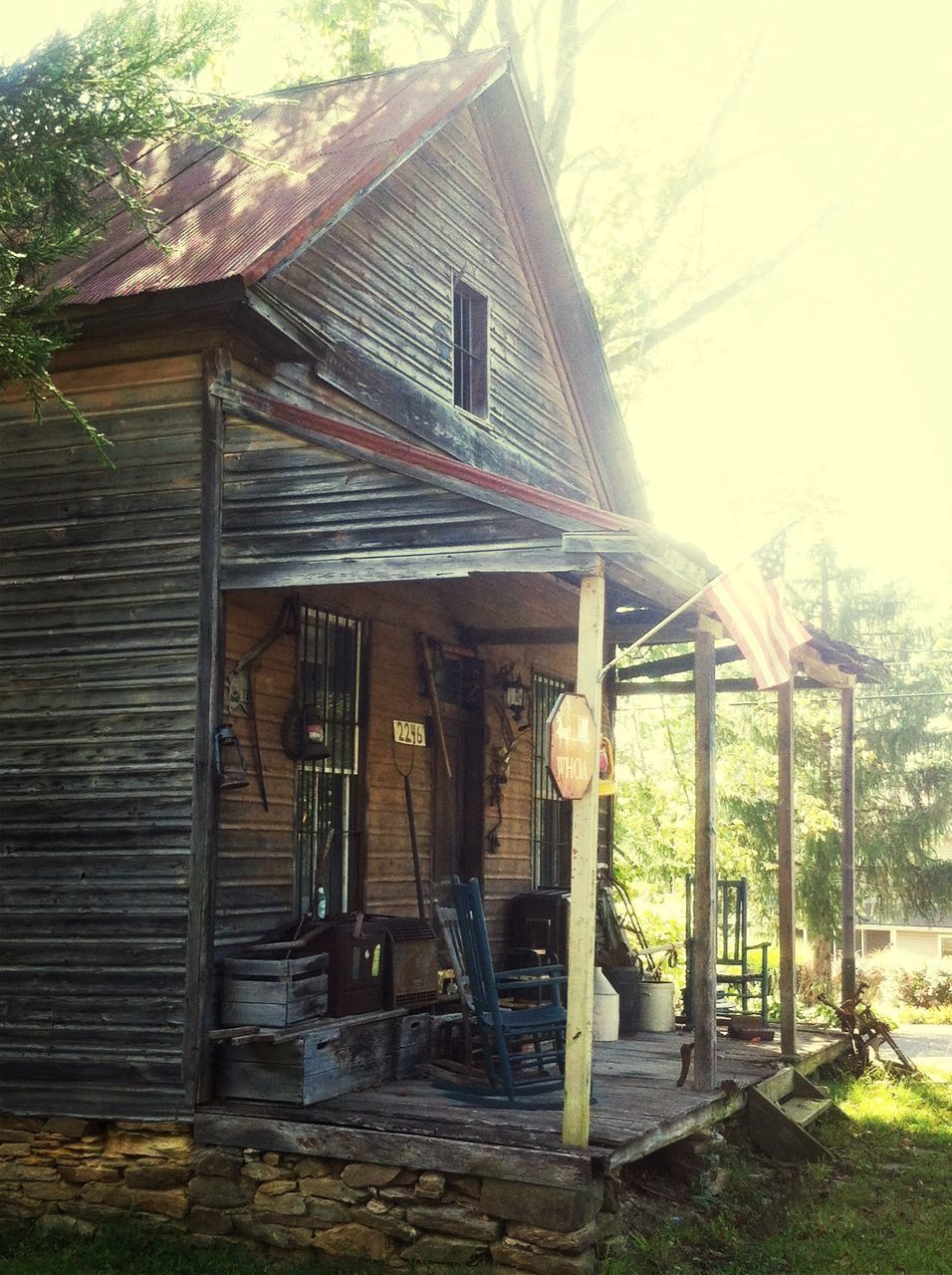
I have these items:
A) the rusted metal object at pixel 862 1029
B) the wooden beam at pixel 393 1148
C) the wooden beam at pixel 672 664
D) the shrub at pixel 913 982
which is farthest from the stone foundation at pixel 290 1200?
the shrub at pixel 913 982

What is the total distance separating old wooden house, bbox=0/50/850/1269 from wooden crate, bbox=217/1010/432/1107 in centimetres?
18

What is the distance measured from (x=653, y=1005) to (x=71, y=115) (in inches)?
304

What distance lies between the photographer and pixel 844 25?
2023cm

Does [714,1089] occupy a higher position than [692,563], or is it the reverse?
[692,563]

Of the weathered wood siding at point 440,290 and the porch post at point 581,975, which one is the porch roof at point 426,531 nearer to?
the porch post at point 581,975

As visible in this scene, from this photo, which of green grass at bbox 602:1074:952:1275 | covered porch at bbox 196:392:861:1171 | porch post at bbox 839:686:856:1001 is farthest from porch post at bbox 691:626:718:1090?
porch post at bbox 839:686:856:1001

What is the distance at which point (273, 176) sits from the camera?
8914 mm

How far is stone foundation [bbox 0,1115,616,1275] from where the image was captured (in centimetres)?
601

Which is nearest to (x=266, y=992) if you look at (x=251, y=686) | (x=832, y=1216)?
(x=251, y=686)

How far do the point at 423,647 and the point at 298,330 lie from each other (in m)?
2.76

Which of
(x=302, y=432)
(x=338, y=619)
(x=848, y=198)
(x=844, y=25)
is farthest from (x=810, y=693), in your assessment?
(x=302, y=432)

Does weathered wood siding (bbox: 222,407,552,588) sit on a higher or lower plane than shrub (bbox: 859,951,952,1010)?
higher

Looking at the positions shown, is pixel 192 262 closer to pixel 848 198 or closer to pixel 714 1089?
pixel 714 1089

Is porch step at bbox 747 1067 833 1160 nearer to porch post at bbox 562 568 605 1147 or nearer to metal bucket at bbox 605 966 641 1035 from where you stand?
metal bucket at bbox 605 966 641 1035
